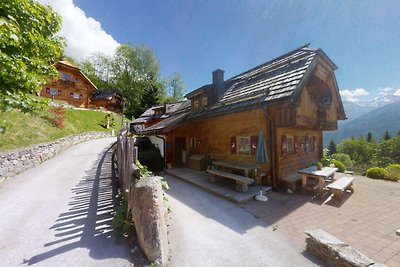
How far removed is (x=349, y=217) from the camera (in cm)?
585

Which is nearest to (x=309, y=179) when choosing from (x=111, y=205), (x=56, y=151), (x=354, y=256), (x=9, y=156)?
(x=354, y=256)

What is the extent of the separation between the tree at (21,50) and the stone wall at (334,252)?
7339 millimetres

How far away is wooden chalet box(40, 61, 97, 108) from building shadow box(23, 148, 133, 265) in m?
33.6

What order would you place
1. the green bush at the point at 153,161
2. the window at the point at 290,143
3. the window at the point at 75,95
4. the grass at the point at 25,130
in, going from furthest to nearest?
the window at the point at 75,95
the green bush at the point at 153,161
the grass at the point at 25,130
the window at the point at 290,143

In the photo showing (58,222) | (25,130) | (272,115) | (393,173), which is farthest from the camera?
(25,130)

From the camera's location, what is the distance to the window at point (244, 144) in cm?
958

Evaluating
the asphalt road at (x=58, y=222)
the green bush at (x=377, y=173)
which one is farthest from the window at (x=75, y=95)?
the green bush at (x=377, y=173)

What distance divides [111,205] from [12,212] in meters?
2.65

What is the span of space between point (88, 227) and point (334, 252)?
563 centimetres

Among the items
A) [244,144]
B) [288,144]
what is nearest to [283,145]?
[288,144]

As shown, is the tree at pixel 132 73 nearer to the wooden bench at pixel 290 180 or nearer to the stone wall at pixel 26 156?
the stone wall at pixel 26 156

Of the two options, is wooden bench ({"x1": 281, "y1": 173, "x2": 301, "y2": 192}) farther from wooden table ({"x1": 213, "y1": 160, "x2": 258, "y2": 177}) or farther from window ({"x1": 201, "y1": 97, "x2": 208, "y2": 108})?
window ({"x1": 201, "y1": 97, "x2": 208, "y2": 108})

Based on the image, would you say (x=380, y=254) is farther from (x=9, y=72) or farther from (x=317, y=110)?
(x=9, y=72)

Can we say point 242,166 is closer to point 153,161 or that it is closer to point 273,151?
point 273,151
